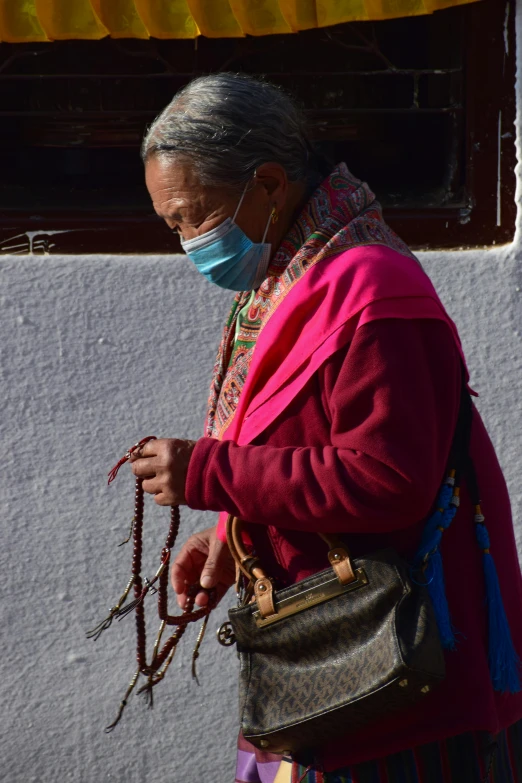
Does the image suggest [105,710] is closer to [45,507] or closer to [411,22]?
[45,507]

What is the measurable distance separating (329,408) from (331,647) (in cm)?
39

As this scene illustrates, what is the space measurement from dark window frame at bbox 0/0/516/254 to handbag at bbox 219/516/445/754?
1.48 meters

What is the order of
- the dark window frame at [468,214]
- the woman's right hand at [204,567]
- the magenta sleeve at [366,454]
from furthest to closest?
the dark window frame at [468,214]
the woman's right hand at [204,567]
the magenta sleeve at [366,454]

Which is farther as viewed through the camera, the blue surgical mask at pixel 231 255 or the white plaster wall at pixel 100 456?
the white plaster wall at pixel 100 456

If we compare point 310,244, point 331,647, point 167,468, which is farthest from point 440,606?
point 310,244

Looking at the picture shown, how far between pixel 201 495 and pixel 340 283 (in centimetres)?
42

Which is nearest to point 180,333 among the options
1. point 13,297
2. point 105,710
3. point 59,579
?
point 13,297

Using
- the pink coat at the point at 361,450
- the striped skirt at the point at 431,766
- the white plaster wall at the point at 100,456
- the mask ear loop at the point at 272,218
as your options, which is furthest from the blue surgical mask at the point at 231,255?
the white plaster wall at the point at 100,456

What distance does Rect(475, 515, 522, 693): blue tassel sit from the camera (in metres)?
1.57

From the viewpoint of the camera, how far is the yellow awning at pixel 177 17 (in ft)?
8.44

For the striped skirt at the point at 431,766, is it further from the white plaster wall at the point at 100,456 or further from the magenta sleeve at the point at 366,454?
the white plaster wall at the point at 100,456

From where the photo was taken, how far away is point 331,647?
1.51 meters

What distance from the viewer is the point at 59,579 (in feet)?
9.24

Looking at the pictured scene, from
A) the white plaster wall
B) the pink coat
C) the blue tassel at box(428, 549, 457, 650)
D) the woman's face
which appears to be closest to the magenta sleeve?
the pink coat
